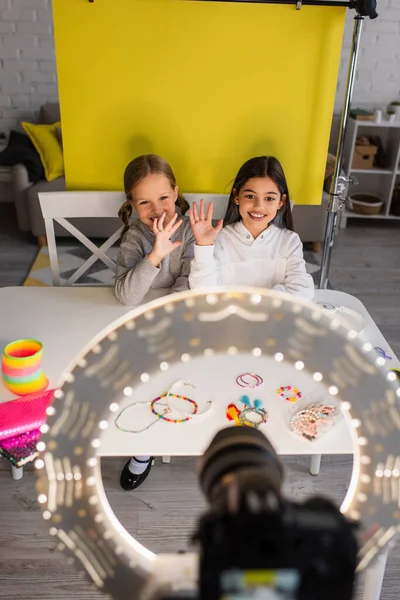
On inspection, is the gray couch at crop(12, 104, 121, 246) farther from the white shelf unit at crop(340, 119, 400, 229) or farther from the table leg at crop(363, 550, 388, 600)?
the table leg at crop(363, 550, 388, 600)

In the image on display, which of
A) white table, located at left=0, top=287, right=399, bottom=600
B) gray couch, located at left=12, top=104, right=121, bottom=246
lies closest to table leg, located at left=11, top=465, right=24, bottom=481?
white table, located at left=0, top=287, right=399, bottom=600

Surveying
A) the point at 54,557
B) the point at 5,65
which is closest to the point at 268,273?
the point at 54,557

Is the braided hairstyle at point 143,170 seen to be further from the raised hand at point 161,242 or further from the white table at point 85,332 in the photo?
the white table at point 85,332

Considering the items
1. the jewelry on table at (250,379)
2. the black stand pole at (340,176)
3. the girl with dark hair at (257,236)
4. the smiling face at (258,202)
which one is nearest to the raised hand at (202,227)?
the girl with dark hair at (257,236)

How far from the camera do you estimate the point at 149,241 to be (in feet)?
5.33

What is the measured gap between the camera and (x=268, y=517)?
0.29m

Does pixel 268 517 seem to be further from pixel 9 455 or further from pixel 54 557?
pixel 54 557

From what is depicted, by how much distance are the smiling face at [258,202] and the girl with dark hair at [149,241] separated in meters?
0.18

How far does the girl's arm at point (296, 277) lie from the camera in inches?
56.8

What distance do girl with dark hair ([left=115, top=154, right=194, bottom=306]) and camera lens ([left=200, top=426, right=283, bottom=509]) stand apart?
1.06 metres

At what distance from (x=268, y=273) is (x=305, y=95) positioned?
493 mm

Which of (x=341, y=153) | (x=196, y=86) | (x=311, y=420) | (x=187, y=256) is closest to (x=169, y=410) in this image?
(x=311, y=420)

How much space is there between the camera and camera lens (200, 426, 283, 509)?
321 mm

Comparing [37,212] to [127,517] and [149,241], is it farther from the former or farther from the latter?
[127,517]
